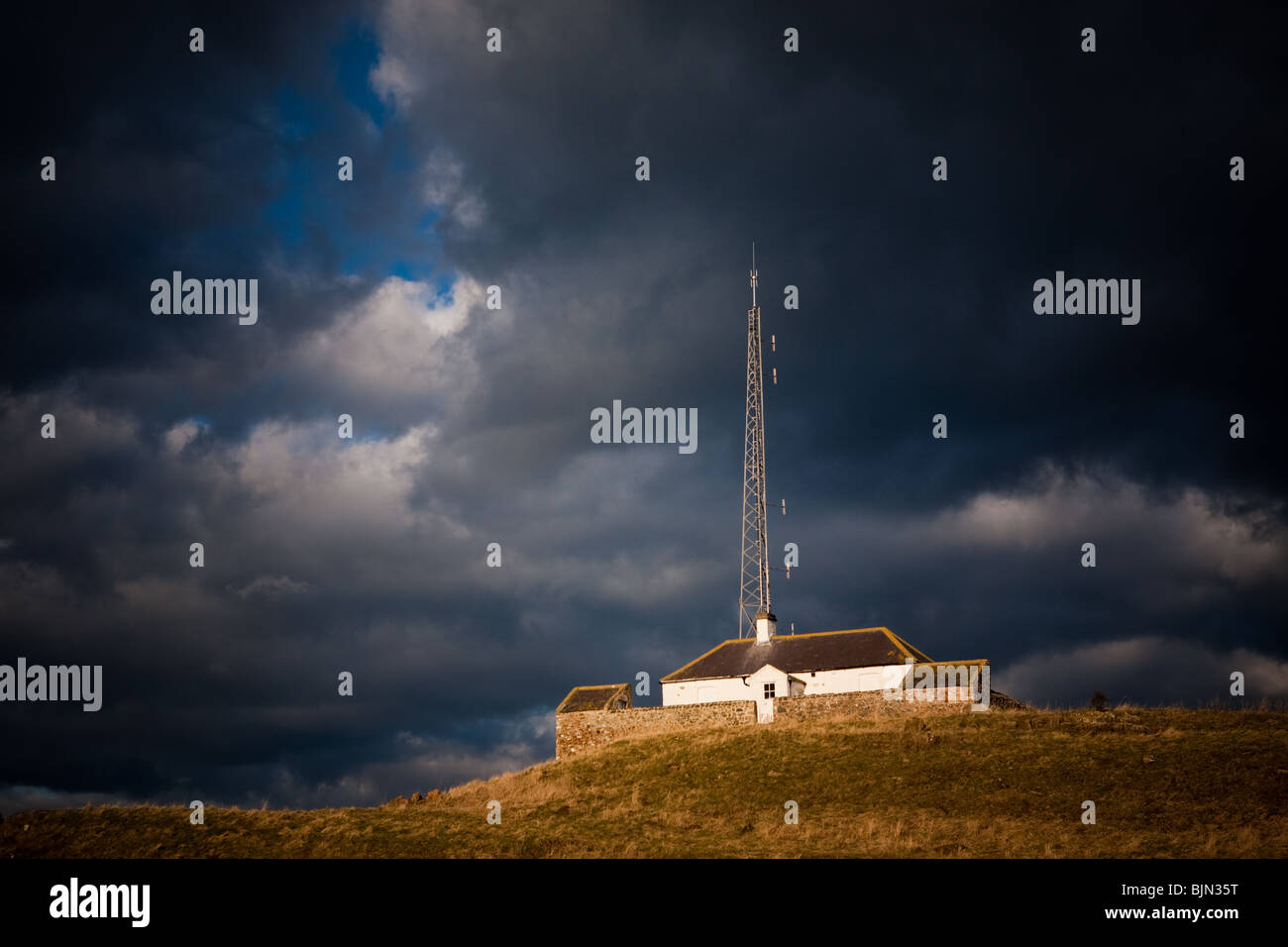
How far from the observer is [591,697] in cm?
5575

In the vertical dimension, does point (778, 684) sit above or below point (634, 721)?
above

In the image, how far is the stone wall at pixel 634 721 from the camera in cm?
5131

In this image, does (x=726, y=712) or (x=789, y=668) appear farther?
(x=789, y=668)

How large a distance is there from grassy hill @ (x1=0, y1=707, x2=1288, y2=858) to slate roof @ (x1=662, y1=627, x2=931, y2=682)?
9113 millimetres

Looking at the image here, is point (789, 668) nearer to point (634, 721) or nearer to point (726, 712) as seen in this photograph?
point (726, 712)

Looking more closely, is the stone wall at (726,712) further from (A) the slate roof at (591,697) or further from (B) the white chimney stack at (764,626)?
(B) the white chimney stack at (764,626)

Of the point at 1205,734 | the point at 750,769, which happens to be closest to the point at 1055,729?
the point at 1205,734

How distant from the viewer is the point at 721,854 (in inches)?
1043

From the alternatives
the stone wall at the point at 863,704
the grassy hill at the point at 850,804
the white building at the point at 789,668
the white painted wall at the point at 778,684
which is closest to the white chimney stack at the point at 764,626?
the white building at the point at 789,668

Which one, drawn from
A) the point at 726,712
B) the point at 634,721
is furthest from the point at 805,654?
the point at 634,721

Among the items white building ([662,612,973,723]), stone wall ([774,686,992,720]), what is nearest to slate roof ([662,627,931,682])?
white building ([662,612,973,723])

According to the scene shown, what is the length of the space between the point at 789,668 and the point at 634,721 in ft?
32.7
